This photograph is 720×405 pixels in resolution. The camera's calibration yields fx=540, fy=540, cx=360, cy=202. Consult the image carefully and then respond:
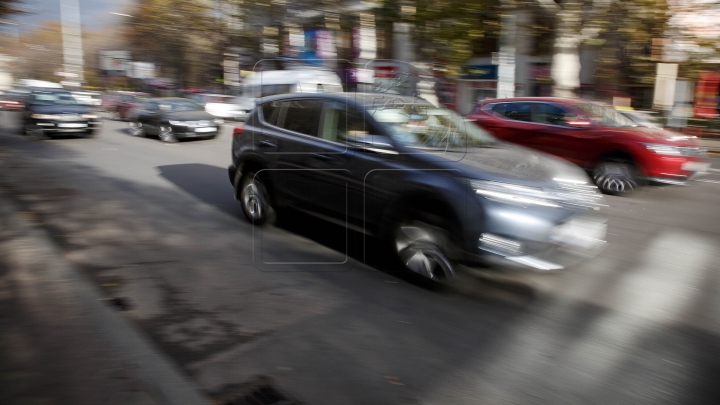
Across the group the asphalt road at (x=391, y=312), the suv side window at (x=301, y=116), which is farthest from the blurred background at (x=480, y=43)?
the asphalt road at (x=391, y=312)

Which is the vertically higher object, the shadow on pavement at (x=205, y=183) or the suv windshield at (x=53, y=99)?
the suv windshield at (x=53, y=99)

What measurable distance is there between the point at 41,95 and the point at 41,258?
557 inches

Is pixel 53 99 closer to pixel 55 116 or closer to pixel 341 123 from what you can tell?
pixel 55 116

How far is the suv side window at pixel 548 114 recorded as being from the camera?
9734 mm

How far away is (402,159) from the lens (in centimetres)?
468

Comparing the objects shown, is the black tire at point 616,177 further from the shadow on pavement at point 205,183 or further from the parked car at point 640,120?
Result: the shadow on pavement at point 205,183

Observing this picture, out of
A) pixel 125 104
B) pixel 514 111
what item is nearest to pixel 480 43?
pixel 514 111

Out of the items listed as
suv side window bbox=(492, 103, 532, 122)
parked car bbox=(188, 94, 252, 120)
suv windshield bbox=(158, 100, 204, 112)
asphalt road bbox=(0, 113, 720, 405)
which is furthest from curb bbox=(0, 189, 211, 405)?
parked car bbox=(188, 94, 252, 120)

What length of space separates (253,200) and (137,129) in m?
12.7

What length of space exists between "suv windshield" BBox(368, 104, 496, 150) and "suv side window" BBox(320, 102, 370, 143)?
6.2 inches

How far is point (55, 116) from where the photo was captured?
16.1 meters

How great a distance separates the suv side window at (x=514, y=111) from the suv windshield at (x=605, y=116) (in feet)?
3.17

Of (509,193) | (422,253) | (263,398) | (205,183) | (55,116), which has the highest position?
(55,116)

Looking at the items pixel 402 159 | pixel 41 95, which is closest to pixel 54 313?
pixel 402 159
